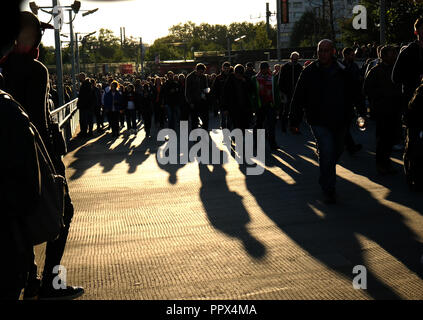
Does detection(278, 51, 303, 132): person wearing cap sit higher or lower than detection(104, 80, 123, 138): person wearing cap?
higher

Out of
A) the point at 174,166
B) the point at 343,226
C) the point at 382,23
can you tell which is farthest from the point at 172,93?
the point at 343,226

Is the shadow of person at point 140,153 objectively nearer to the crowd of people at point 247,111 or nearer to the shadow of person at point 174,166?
the shadow of person at point 174,166

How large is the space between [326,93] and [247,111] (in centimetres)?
673

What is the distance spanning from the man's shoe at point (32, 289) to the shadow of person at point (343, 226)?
2.15m

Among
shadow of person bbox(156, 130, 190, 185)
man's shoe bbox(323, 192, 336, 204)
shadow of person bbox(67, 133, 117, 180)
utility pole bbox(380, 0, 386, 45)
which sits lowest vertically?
shadow of person bbox(67, 133, 117, 180)

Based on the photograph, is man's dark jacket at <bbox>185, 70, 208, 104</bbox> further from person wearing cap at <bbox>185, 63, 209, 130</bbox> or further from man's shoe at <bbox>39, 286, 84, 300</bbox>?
man's shoe at <bbox>39, 286, 84, 300</bbox>

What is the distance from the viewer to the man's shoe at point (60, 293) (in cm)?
492

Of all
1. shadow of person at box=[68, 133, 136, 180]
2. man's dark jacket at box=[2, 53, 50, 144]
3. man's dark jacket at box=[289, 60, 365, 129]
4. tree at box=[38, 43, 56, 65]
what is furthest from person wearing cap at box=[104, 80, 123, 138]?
man's dark jacket at box=[2, 53, 50, 144]

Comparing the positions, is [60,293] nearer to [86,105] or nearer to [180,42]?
[86,105]

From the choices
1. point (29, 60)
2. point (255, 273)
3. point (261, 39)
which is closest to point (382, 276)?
point (255, 273)

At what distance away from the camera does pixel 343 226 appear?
6961mm

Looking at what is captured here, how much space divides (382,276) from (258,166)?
22.3 feet

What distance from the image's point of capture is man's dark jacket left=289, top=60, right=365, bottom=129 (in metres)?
8.27

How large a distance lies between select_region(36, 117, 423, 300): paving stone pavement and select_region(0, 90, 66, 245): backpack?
191cm
